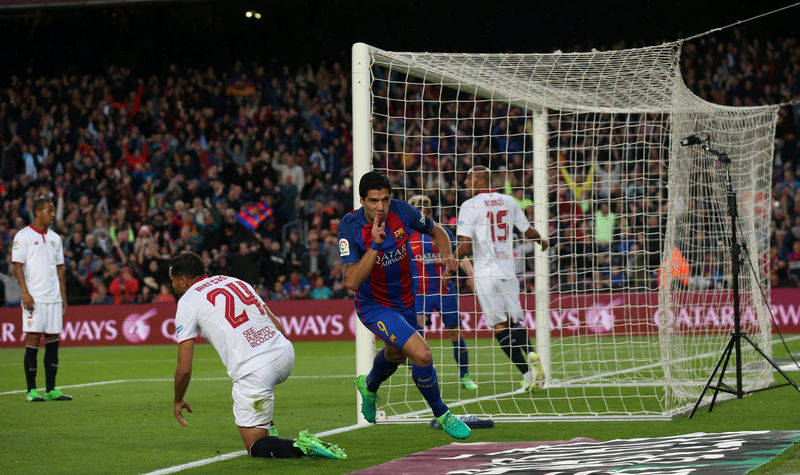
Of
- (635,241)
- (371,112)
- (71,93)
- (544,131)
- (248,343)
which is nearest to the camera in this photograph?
(248,343)

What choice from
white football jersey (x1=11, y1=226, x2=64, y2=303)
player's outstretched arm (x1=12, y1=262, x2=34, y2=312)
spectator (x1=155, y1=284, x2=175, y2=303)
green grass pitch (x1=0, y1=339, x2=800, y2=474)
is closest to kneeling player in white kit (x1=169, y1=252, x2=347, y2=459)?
green grass pitch (x1=0, y1=339, x2=800, y2=474)

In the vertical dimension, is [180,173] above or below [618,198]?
above

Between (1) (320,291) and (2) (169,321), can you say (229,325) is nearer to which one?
(1) (320,291)

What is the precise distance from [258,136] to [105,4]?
4632 mm

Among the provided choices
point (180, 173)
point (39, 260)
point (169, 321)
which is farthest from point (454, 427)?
point (180, 173)

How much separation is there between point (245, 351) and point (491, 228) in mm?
4380

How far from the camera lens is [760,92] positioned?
77.6 ft

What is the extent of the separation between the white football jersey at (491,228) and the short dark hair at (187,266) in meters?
3.93

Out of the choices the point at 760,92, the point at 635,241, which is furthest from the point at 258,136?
the point at 635,241

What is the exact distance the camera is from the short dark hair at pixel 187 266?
7.00m

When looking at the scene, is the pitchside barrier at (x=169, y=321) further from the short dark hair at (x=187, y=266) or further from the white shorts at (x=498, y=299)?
the short dark hair at (x=187, y=266)

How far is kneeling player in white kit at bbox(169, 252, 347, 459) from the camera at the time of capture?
6785 millimetres

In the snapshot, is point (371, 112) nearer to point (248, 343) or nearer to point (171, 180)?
point (248, 343)

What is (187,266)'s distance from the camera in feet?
23.0
